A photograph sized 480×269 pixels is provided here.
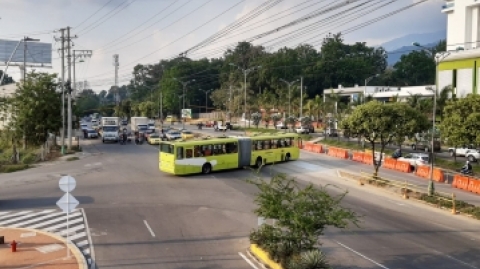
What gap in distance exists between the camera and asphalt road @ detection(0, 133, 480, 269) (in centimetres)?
1542

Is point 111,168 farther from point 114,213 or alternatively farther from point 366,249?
point 366,249

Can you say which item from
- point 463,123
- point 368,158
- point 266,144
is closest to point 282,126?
point 368,158

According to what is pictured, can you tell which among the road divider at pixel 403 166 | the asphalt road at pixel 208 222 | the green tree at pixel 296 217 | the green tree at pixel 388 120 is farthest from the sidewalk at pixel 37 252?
the road divider at pixel 403 166

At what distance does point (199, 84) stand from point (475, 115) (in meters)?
113

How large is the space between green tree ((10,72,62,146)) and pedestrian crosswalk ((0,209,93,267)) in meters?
24.2

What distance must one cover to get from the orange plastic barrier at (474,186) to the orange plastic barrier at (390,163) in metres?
8.54

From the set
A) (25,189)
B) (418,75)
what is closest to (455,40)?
(418,75)

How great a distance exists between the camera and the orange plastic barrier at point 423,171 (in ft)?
107

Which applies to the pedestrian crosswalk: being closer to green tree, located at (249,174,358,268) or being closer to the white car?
green tree, located at (249,174,358,268)

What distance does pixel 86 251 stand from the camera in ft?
53.0

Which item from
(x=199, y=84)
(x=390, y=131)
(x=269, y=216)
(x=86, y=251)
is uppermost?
(x=199, y=84)

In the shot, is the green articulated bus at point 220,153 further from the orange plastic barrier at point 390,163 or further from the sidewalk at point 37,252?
the sidewalk at point 37,252

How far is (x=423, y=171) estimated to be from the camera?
32.8 meters

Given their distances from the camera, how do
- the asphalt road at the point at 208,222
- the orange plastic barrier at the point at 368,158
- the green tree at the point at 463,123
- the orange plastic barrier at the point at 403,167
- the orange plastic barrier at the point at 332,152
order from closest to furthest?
the asphalt road at the point at 208,222
the green tree at the point at 463,123
the orange plastic barrier at the point at 403,167
the orange plastic barrier at the point at 368,158
the orange plastic barrier at the point at 332,152
